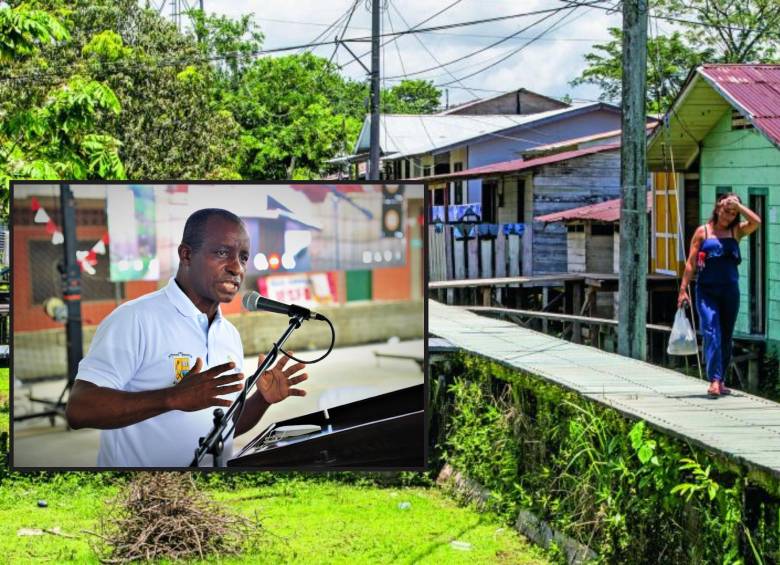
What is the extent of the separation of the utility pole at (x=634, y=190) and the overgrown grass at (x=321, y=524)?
299 centimetres

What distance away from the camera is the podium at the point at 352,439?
8055 mm

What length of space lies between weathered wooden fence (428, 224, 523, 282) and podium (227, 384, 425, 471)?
21011mm

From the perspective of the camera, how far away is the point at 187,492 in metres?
9.19

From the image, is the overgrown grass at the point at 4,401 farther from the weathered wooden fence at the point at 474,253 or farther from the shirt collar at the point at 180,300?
the weathered wooden fence at the point at 474,253

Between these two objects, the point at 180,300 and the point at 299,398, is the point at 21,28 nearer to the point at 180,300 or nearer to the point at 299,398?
the point at 180,300

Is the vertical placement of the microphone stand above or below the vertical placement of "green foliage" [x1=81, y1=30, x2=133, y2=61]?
below

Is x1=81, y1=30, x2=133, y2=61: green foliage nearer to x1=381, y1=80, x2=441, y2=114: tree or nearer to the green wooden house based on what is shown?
the green wooden house

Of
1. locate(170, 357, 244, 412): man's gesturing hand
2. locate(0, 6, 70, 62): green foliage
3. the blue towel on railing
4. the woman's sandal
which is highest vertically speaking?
locate(0, 6, 70, 62): green foliage

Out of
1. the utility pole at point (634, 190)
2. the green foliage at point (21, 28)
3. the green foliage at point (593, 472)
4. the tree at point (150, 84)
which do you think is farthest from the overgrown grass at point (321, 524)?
the tree at point (150, 84)

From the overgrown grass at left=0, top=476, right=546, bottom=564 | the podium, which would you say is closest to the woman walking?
the overgrown grass at left=0, top=476, right=546, bottom=564

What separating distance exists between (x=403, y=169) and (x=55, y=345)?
135 ft

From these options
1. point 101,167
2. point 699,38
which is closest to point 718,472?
point 101,167

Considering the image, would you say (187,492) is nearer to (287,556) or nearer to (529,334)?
(287,556)

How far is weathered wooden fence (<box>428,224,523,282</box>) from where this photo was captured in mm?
29172
